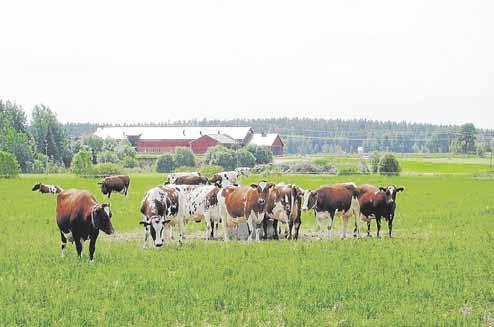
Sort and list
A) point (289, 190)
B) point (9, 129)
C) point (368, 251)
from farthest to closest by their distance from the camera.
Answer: point (9, 129) < point (289, 190) < point (368, 251)

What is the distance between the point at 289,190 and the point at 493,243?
6471mm

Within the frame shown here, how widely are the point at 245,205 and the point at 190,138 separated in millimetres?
124770

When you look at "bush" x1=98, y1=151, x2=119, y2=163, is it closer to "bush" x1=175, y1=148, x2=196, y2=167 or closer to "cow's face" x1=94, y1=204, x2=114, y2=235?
"bush" x1=175, y1=148, x2=196, y2=167

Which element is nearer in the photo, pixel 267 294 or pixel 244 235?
pixel 267 294

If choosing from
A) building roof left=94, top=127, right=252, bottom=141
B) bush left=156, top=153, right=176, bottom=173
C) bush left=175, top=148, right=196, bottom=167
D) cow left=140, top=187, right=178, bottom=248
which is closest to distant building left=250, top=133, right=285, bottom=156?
building roof left=94, top=127, right=252, bottom=141

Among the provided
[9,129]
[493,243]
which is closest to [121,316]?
[493,243]

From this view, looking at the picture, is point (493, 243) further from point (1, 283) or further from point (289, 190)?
point (1, 283)

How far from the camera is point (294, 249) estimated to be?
18266mm

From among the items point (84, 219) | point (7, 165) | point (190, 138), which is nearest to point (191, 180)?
point (84, 219)

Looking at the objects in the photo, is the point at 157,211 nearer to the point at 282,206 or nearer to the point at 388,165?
the point at 282,206

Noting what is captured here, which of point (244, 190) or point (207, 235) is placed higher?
point (244, 190)

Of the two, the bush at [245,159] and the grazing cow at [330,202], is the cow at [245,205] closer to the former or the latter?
the grazing cow at [330,202]

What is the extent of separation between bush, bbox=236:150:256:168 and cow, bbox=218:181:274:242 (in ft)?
254

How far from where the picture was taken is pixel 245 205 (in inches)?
834
